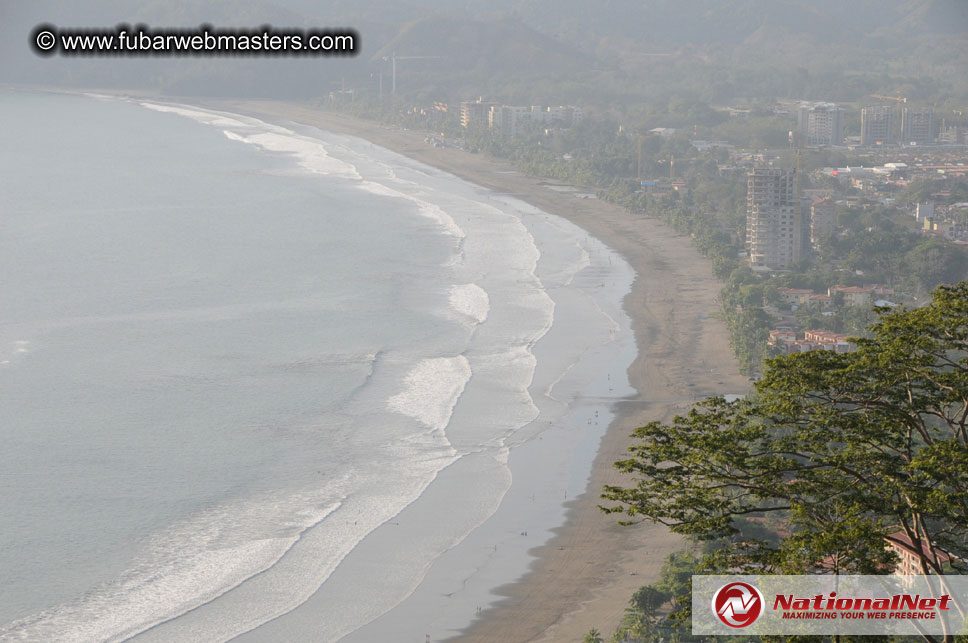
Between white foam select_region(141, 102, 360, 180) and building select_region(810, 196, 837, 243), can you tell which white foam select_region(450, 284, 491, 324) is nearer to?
building select_region(810, 196, 837, 243)

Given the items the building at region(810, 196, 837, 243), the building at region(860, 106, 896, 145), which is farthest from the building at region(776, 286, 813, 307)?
the building at region(860, 106, 896, 145)

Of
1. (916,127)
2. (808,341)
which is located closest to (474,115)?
(916,127)

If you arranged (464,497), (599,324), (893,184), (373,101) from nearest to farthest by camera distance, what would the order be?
(464,497)
(599,324)
(893,184)
(373,101)

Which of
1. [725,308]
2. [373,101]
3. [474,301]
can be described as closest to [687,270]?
[725,308]

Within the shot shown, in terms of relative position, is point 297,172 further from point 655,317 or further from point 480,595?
point 480,595

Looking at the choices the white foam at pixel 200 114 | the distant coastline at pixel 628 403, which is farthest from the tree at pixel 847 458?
the white foam at pixel 200 114

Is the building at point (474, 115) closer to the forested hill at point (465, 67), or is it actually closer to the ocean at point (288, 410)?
the forested hill at point (465, 67)
